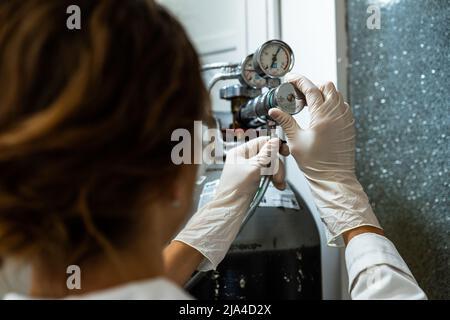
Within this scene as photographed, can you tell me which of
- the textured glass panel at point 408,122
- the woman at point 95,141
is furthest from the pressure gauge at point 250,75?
the woman at point 95,141

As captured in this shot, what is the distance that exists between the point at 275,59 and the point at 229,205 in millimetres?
275

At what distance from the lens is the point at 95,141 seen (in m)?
0.46

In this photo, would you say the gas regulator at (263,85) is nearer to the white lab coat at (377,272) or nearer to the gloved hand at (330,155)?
the gloved hand at (330,155)

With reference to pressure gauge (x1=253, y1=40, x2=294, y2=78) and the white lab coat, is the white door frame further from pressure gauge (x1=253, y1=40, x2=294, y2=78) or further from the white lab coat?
the white lab coat

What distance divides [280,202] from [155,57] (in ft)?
1.97

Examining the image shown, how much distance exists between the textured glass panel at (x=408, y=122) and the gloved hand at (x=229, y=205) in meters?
0.27

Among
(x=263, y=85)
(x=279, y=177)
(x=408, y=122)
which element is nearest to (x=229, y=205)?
(x=279, y=177)

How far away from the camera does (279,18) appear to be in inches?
48.1

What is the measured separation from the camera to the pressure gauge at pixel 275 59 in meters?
0.88

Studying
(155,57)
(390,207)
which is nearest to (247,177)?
(390,207)

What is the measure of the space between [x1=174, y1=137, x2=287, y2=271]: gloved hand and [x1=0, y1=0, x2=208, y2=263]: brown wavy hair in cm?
40

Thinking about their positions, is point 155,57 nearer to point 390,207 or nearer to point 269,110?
point 269,110

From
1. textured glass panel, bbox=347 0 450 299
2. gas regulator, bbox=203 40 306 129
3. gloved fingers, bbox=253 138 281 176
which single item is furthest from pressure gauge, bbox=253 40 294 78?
textured glass panel, bbox=347 0 450 299

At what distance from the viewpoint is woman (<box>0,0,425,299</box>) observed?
0.45m
